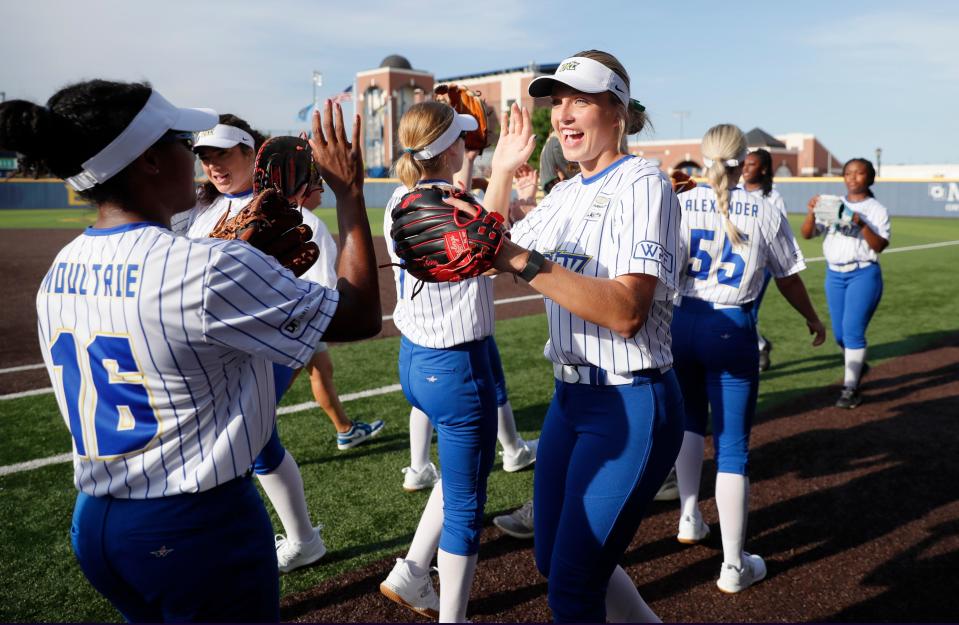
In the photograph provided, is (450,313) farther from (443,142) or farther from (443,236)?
(443,236)

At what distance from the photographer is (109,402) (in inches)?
71.2

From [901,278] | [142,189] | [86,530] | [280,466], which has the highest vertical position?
[142,189]

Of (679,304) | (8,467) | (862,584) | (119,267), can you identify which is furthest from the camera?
(8,467)

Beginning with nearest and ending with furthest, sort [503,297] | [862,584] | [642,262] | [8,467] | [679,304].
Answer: [642,262] < [862,584] < [679,304] < [8,467] < [503,297]

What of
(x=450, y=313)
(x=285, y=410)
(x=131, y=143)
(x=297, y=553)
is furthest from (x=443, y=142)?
(x=285, y=410)

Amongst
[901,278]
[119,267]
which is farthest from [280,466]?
[901,278]

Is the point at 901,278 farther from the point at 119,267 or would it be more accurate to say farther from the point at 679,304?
the point at 119,267

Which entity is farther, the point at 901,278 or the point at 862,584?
the point at 901,278

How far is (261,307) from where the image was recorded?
1.79 metres

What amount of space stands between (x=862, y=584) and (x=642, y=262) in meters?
2.71

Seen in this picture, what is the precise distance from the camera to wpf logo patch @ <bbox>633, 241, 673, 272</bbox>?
2225 mm

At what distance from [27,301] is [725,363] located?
38.7 feet

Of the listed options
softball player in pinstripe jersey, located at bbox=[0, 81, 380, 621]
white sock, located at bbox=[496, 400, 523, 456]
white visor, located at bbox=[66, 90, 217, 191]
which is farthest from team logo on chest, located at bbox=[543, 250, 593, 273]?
white sock, located at bbox=[496, 400, 523, 456]

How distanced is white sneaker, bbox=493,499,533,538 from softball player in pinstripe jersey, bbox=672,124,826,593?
893 mm
